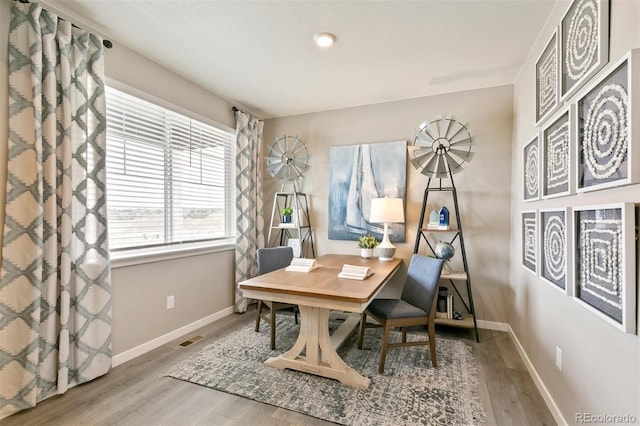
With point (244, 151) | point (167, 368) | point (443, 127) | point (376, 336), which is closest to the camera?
point (167, 368)

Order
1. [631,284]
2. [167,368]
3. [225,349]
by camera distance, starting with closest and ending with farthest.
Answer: [631,284]
[167,368]
[225,349]

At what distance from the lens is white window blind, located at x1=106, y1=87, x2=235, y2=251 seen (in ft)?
8.09

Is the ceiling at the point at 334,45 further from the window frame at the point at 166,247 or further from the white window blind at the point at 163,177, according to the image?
the white window blind at the point at 163,177

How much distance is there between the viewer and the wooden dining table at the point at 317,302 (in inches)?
74.6

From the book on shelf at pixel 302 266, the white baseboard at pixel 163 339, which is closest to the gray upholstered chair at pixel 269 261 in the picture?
the book on shelf at pixel 302 266

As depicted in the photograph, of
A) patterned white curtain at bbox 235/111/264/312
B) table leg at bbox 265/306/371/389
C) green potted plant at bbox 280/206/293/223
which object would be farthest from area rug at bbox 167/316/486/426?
green potted plant at bbox 280/206/293/223

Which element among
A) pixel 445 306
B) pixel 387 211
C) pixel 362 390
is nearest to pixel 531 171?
pixel 387 211

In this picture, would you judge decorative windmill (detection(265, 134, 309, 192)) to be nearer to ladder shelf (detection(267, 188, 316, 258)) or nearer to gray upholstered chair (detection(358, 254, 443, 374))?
ladder shelf (detection(267, 188, 316, 258))

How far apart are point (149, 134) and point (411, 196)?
2.81m

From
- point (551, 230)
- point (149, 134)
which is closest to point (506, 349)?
point (551, 230)

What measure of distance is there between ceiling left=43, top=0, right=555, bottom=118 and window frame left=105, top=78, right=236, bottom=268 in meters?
0.36

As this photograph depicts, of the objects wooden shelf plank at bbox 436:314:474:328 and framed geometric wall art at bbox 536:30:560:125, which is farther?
wooden shelf plank at bbox 436:314:474:328

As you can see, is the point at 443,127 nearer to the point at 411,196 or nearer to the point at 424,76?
the point at 424,76

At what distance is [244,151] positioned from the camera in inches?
148
